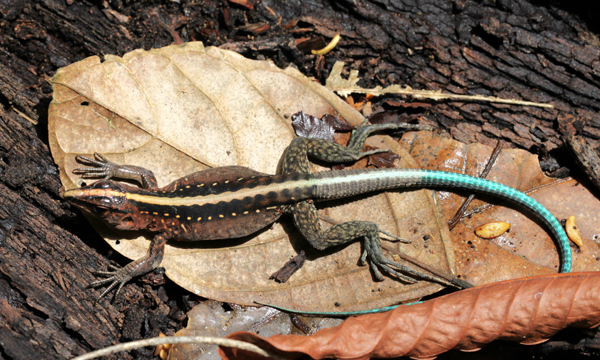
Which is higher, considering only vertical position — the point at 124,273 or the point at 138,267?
the point at 138,267

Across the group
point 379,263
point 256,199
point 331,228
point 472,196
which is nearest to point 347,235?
point 331,228

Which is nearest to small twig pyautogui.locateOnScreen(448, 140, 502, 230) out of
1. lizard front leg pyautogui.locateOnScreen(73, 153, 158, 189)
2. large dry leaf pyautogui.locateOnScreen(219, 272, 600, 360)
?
large dry leaf pyautogui.locateOnScreen(219, 272, 600, 360)

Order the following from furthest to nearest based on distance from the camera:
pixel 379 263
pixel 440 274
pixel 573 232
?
pixel 573 232
pixel 379 263
pixel 440 274

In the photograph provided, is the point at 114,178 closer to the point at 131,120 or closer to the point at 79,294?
the point at 131,120

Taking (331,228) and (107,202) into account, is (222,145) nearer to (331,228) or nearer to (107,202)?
(107,202)

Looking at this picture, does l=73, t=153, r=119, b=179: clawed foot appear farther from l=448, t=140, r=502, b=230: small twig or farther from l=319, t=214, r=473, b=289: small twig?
l=448, t=140, r=502, b=230: small twig

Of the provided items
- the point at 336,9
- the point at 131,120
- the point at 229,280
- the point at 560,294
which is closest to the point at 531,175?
the point at 560,294

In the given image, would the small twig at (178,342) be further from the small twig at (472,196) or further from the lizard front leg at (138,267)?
the small twig at (472,196)
